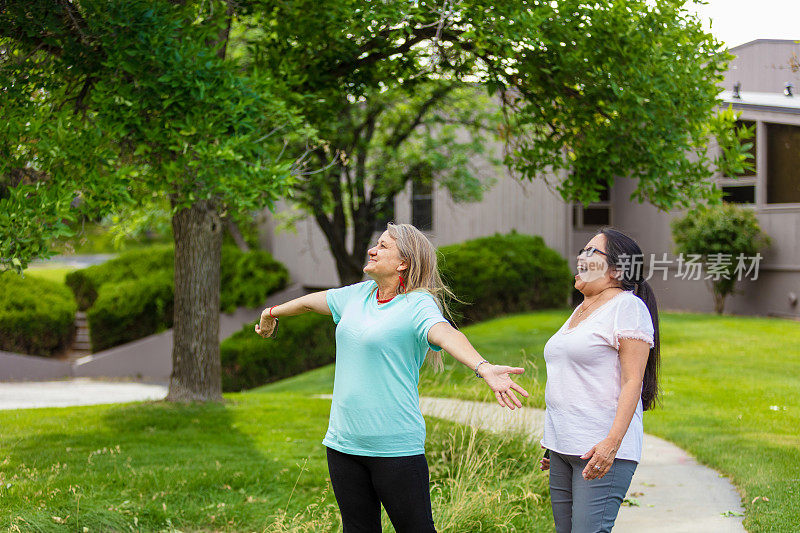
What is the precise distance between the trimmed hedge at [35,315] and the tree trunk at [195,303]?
467 inches

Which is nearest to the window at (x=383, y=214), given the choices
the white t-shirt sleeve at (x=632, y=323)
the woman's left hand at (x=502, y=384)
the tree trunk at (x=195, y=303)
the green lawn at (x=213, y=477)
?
the tree trunk at (x=195, y=303)

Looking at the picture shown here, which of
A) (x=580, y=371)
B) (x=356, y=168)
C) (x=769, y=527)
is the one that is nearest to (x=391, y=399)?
(x=580, y=371)

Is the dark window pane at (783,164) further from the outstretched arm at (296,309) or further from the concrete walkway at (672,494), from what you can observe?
the outstretched arm at (296,309)

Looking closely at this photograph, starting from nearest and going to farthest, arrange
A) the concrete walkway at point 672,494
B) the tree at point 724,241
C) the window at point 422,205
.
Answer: the concrete walkway at point 672,494 → the tree at point 724,241 → the window at point 422,205

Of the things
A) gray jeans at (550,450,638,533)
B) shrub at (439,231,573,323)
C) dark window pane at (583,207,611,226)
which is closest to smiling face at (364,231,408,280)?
gray jeans at (550,450,638,533)

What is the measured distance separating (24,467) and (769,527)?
555 centimetres

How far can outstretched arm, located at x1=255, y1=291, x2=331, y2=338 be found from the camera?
3.81m

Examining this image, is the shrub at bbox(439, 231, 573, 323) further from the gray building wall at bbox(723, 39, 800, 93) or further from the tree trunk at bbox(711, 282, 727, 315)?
the gray building wall at bbox(723, 39, 800, 93)

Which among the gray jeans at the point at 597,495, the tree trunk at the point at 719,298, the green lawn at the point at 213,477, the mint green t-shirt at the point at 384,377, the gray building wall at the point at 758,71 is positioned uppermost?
the gray building wall at the point at 758,71

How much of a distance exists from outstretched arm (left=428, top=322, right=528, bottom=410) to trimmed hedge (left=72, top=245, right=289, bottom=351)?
18.5 m

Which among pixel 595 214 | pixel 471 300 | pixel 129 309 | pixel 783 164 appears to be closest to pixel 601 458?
pixel 783 164

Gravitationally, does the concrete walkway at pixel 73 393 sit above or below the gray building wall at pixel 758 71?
below

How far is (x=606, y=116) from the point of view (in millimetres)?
8609

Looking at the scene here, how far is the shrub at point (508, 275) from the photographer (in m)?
18.9
